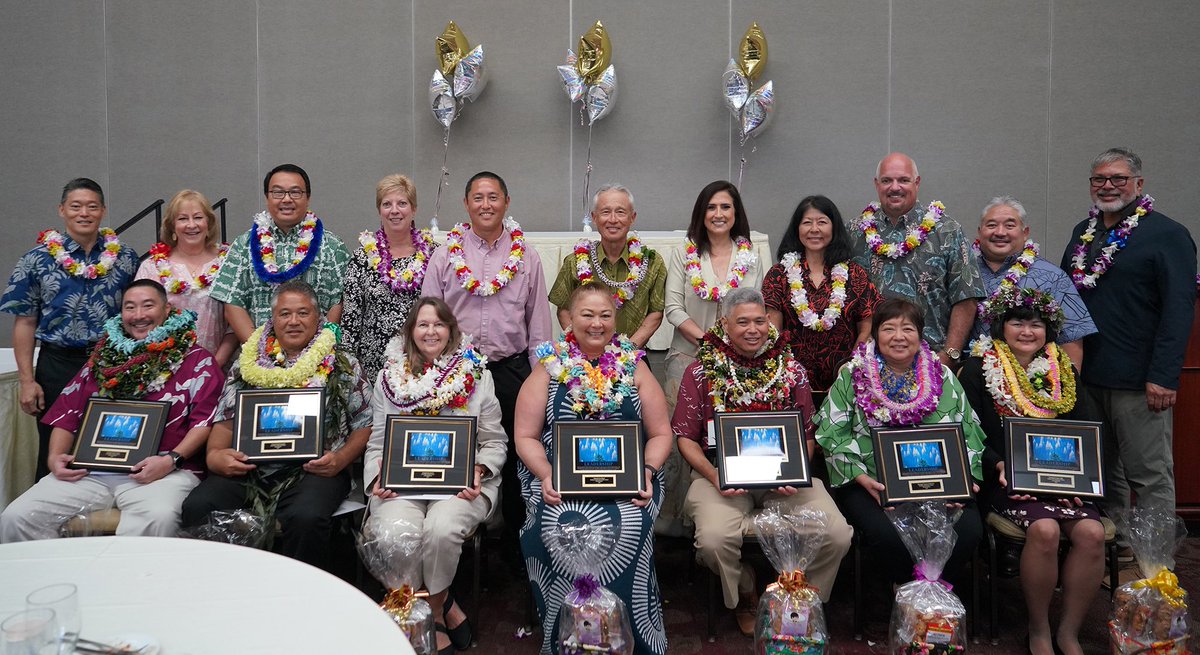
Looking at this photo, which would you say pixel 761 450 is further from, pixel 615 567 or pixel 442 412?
pixel 442 412

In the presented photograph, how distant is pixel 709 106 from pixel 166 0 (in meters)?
4.82

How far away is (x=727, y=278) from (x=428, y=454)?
5.84ft

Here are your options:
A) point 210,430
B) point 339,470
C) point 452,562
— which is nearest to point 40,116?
point 210,430

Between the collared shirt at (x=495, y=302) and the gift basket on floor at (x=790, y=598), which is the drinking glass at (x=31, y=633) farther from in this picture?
the collared shirt at (x=495, y=302)

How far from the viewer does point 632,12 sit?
688 centimetres

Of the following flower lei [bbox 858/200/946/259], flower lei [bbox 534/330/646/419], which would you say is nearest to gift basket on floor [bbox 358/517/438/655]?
flower lei [bbox 534/330/646/419]

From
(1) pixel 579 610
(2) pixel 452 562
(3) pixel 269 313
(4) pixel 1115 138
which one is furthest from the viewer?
(4) pixel 1115 138

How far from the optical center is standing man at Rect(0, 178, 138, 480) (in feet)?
13.4

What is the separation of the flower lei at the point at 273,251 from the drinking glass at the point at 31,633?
2781mm

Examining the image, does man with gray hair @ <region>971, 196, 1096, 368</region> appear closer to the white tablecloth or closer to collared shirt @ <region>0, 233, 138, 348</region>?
the white tablecloth

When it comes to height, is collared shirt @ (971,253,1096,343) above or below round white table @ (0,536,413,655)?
above

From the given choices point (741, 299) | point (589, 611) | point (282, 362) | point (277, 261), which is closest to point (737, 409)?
point (741, 299)

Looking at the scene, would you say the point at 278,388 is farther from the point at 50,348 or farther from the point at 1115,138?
the point at 1115,138

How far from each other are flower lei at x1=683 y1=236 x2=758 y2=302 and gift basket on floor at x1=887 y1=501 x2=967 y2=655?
1.46m
